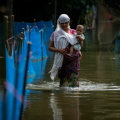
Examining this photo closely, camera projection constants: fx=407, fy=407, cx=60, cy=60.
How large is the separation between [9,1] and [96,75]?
759 cm

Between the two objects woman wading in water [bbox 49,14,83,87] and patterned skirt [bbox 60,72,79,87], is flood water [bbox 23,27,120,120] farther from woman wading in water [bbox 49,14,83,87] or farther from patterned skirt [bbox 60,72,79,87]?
woman wading in water [bbox 49,14,83,87]

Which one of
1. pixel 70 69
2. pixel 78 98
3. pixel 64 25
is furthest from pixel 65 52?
pixel 78 98

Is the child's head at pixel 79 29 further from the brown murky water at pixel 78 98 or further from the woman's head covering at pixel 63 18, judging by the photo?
the brown murky water at pixel 78 98

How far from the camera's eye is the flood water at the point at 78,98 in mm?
6137

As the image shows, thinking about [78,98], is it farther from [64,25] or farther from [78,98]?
[64,25]

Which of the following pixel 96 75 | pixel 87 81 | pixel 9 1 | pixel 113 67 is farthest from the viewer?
pixel 9 1

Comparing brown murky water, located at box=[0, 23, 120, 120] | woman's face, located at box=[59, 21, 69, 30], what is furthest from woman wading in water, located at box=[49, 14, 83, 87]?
brown murky water, located at box=[0, 23, 120, 120]

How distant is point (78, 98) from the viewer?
747 centimetres

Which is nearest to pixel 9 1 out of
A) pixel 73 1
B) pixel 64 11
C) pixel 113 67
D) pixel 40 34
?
pixel 40 34

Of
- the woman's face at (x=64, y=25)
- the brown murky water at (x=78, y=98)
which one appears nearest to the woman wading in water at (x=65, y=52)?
the woman's face at (x=64, y=25)

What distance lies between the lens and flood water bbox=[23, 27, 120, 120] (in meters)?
6.14

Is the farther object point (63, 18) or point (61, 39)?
point (61, 39)

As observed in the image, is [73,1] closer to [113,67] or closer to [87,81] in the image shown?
[113,67]

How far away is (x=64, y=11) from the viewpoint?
41062mm
